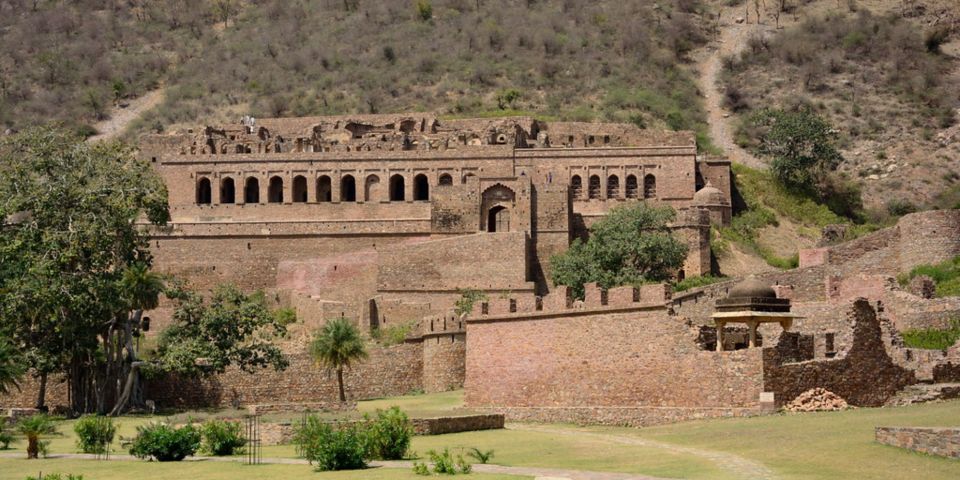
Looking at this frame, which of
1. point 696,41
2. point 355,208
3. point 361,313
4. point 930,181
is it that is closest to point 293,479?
point 361,313

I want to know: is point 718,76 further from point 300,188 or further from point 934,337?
point 934,337

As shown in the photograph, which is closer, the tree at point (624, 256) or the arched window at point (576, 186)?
the tree at point (624, 256)

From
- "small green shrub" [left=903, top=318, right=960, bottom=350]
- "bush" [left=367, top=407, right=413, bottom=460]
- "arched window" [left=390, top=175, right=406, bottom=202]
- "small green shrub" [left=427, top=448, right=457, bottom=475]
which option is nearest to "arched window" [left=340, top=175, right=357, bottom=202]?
"arched window" [left=390, top=175, right=406, bottom=202]

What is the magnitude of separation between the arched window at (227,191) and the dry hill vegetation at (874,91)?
29492mm

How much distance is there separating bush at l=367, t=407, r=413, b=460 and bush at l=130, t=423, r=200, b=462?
14.5 feet

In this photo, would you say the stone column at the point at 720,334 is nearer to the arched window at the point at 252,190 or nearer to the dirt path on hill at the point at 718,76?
the arched window at the point at 252,190

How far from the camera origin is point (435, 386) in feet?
164

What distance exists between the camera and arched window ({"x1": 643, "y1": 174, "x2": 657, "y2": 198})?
235 ft

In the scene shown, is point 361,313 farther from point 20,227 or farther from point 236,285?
point 20,227

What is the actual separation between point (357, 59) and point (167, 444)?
7791cm

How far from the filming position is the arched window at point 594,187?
236 ft

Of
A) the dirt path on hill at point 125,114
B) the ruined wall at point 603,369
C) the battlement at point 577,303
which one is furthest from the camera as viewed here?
the dirt path on hill at point 125,114

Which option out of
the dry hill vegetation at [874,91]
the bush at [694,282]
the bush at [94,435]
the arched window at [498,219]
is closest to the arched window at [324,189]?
the arched window at [498,219]

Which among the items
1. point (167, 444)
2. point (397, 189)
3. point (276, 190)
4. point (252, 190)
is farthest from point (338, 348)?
point (252, 190)
